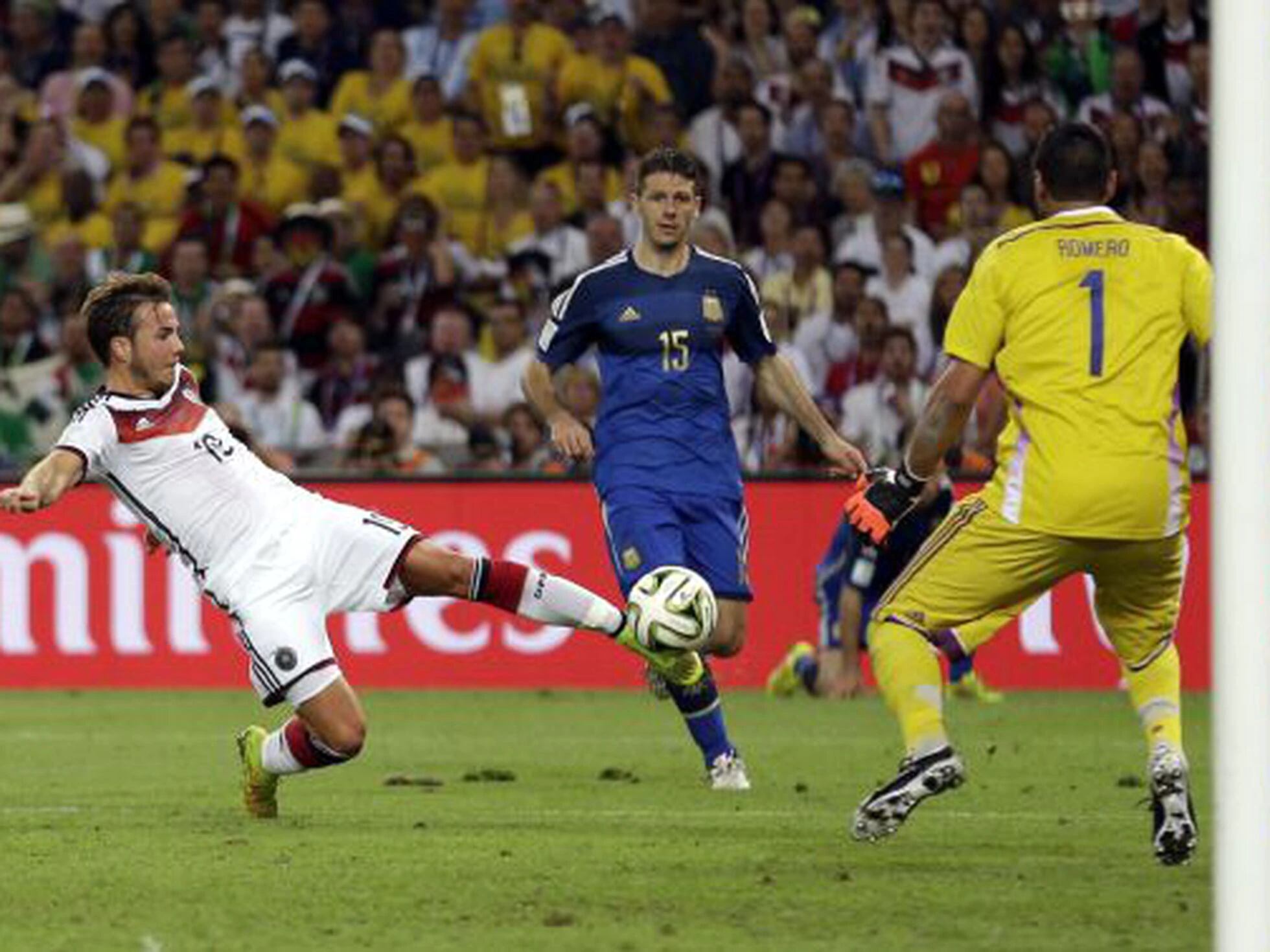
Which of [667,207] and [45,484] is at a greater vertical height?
[667,207]

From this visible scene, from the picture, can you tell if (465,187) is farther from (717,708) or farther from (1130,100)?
(717,708)

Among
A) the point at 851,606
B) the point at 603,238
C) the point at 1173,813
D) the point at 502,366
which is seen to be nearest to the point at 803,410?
the point at 1173,813

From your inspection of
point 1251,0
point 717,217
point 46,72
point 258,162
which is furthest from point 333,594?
point 46,72

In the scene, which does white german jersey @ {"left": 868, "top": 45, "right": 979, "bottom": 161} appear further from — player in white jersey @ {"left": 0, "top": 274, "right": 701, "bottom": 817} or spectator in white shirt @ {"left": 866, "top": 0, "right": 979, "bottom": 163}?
player in white jersey @ {"left": 0, "top": 274, "right": 701, "bottom": 817}

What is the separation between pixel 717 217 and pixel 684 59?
1.92 metres

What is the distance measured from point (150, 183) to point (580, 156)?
3.27 meters

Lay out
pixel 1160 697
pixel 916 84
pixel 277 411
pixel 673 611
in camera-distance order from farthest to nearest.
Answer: pixel 916 84 → pixel 277 411 → pixel 673 611 → pixel 1160 697

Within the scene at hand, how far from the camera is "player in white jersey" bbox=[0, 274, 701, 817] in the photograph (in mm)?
10328

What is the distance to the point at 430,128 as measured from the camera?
21.7 m

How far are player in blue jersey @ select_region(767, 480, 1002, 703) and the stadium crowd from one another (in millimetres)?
1302

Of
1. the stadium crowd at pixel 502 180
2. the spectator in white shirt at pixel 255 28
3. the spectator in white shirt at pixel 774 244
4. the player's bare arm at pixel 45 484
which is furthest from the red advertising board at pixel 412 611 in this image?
the player's bare arm at pixel 45 484

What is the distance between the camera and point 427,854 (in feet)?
31.4

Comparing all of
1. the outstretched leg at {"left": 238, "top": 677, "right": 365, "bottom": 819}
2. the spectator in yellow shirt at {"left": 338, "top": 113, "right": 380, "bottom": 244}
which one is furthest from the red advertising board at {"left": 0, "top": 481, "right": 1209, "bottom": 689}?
the outstretched leg at {"left": 238, "top": 677, "right": 365, "bottom": 819}

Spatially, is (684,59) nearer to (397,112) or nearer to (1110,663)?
(397,112)
